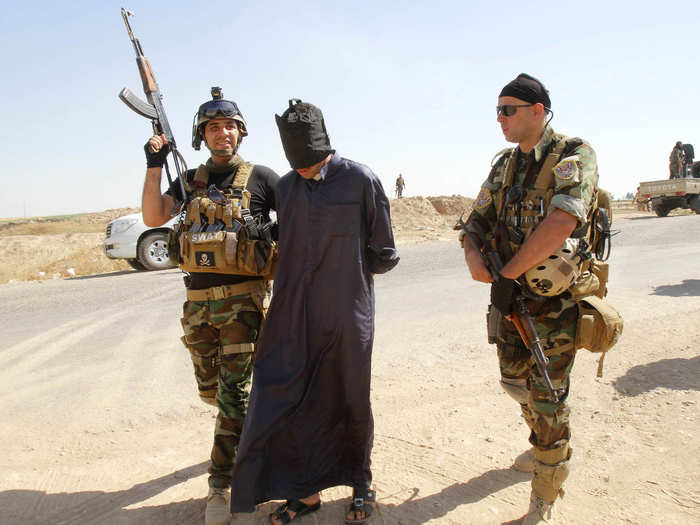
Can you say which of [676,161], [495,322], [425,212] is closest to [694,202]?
[676,161]

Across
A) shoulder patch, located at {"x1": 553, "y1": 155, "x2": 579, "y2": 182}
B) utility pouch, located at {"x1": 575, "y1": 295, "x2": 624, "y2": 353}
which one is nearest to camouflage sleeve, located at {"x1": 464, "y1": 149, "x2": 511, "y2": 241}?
shoulder patch, located at {"x1": 553, "y1": 155, "x2": 579, "y2": 182}

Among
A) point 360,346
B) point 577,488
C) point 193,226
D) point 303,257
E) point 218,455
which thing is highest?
point 193,226

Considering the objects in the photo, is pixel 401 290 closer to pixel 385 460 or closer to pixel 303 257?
pixel 385 460

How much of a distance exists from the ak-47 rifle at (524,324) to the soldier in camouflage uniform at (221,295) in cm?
128

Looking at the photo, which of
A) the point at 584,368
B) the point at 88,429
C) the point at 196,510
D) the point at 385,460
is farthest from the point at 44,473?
the point at 584,368

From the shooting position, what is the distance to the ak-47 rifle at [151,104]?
Answer: 336cm

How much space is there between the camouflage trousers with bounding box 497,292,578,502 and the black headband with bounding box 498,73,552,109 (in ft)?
3.29

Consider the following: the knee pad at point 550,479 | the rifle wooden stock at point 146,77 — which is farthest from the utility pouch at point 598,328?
the rifle wooden stock at point 146,77

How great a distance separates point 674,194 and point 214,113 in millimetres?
22610

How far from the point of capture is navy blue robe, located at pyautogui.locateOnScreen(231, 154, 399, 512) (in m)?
2.73

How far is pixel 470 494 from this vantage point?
3.04 metres

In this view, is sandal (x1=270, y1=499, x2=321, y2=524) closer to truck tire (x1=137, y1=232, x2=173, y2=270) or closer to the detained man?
the detained man

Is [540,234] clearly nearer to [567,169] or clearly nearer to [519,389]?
[567,169]

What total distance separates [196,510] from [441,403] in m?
1.96
